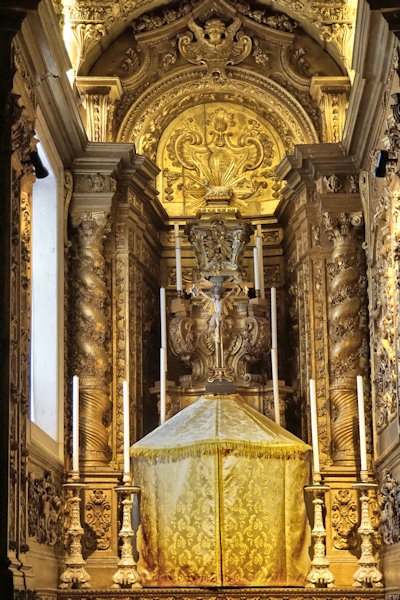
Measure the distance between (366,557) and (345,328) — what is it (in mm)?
2456

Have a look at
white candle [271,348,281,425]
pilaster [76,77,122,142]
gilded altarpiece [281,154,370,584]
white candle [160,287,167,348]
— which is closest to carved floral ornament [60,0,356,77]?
pilaster [76,77,122,142]

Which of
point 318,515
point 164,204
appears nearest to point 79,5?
point 164,204

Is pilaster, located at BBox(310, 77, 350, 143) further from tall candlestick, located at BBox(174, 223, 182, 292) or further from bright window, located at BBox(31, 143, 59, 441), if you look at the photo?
bright window, located at BBox(31, 143, 59, 441)

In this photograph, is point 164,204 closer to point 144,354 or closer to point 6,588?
point 144,354

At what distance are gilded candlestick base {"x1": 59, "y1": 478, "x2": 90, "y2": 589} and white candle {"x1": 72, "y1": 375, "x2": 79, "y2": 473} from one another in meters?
0.20

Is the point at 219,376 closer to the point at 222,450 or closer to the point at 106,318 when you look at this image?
the point at 222,450

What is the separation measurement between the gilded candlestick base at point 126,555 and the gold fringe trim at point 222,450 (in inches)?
17.4

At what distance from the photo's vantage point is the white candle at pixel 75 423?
11.8 meters

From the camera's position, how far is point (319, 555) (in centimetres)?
1142

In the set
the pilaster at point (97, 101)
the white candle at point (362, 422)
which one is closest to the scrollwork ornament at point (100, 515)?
the white candle at point (362, 422)

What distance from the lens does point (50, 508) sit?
38.3ft

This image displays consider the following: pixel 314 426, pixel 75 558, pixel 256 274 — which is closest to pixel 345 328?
pixel 256 274

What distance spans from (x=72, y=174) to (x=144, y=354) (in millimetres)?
1979

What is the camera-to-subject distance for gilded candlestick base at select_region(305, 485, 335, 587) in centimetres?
1134
